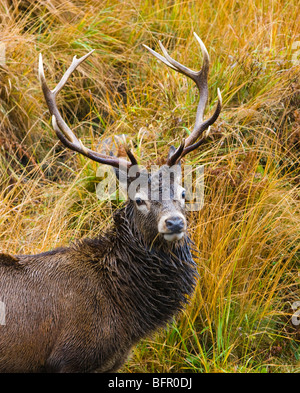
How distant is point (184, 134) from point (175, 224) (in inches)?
83.7

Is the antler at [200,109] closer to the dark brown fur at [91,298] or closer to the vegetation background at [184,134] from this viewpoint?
the dark brown fur at [91,298]

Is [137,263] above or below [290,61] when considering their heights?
below

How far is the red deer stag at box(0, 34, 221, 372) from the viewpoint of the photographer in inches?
150

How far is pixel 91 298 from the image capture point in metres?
3.96

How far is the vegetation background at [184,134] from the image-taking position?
462 centimetres

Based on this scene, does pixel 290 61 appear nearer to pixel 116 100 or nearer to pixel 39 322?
pixel 116 100

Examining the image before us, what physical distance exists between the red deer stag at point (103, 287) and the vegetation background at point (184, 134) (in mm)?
481

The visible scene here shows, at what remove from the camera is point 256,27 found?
6.51m

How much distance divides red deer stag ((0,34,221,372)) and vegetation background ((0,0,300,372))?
481 mm

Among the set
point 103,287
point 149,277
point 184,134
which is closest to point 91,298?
point 103,287

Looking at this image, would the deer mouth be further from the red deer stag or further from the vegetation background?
the vegetation background

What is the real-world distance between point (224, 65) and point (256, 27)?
65 centimetres

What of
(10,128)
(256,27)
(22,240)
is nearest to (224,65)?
(256,27)

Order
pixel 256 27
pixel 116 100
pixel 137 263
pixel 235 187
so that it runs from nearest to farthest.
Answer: pixel 137 263
pixel 235 187
pixel 256 27
pixel 116 100
